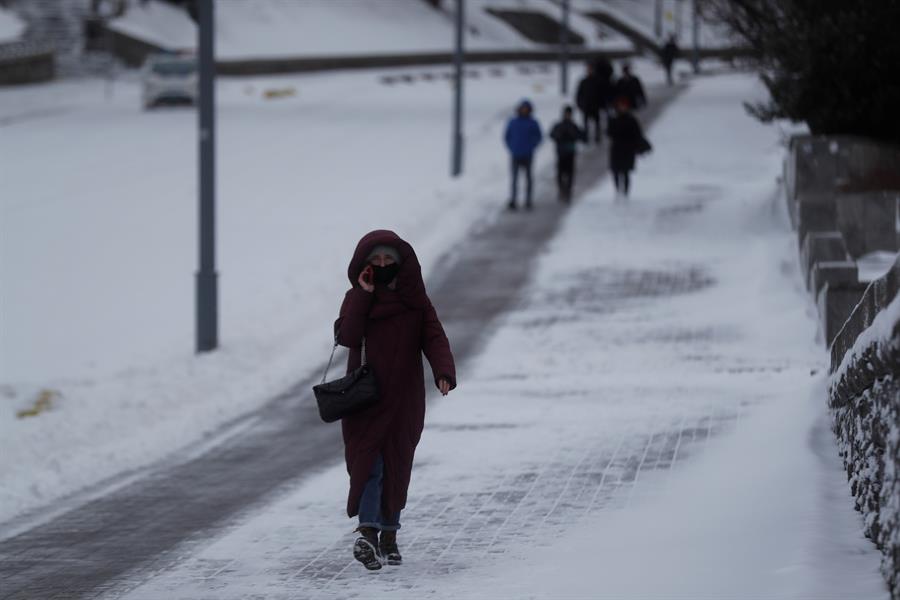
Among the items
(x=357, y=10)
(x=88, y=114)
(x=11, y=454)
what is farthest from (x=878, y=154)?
(x=357, y=10)

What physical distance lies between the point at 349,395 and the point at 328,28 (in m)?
68.9

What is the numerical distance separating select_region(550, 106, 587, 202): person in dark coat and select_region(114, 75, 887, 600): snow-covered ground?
18.0 ft

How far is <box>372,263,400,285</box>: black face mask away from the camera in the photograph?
7246mm

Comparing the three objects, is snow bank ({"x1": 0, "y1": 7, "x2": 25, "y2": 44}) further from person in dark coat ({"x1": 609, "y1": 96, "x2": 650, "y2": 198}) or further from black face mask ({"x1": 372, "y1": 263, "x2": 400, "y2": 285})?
black face mask ({"x1": 372, "y1": 263, "x2": 400, "y2": 285})

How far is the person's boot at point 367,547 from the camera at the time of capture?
24.3 feet

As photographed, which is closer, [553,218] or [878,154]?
[878,154]

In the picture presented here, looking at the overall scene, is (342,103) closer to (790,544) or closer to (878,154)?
(878,154)

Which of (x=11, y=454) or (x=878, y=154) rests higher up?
(x=878, y=154)

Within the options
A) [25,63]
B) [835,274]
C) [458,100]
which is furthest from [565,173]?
[25,63]

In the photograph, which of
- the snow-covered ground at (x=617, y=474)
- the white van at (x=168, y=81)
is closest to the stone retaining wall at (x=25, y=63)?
the white van at (x=168, y=81)

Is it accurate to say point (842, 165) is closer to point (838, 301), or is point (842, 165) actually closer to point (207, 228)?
point (838, 301)

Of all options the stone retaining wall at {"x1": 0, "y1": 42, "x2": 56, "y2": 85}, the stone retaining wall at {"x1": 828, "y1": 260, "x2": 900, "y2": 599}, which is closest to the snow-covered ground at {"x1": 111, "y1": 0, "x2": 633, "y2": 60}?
the stone retaining wall at {"x1": 0, "y1": 42, "x2": 56, "y2": 85}

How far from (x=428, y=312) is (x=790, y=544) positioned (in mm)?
2034

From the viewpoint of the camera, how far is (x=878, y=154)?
1892cm
